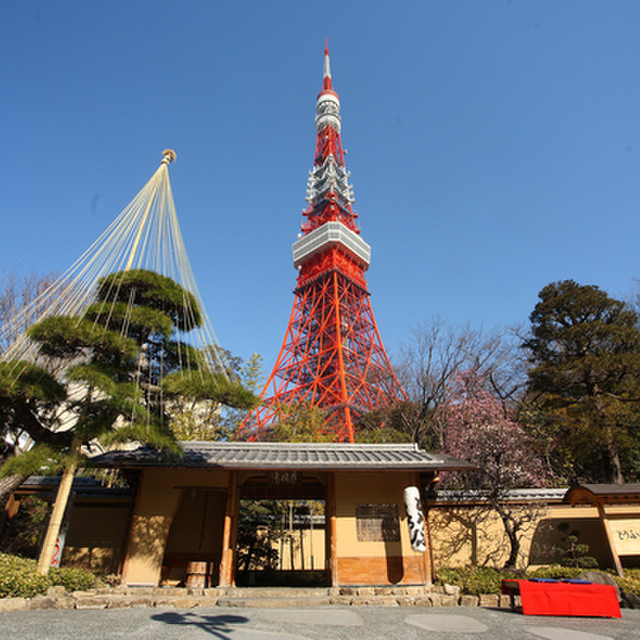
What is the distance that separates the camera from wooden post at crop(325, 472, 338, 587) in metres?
6.40

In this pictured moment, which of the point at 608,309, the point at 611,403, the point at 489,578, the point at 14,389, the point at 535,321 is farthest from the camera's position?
the point at 535,321

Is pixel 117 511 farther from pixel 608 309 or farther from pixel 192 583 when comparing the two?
pixel 608 309

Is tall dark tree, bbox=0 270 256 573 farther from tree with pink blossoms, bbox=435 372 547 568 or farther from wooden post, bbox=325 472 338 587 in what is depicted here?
tree with pink blossoms, bbox=435 372 547 568

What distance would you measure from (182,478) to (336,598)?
10.4 feet

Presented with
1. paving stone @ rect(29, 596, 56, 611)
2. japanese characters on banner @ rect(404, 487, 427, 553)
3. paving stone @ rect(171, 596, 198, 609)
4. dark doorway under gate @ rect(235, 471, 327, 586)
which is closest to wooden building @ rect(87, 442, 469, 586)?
japanese characters on banner @ rect(404, 487, 427, 553)

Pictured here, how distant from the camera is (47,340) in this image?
197 inches

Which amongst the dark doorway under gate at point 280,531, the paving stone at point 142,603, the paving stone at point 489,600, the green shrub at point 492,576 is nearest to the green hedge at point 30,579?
the paving stone at point 142,603

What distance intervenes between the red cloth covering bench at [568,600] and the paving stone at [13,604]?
241 inches

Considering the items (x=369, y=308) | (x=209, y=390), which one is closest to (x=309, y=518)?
(x=209, y=390)

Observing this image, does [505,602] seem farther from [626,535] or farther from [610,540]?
[626,535]

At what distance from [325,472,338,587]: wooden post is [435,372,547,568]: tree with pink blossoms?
8.01 feet

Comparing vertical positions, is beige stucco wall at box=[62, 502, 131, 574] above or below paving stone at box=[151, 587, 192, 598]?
above

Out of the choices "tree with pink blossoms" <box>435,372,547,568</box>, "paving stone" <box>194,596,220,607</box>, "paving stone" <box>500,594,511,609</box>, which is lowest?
"paving stone" <box>500,594,511,609</box>

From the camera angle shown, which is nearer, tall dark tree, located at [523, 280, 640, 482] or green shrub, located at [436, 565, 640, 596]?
green shrub, located at [436, 565, 640, 596]
